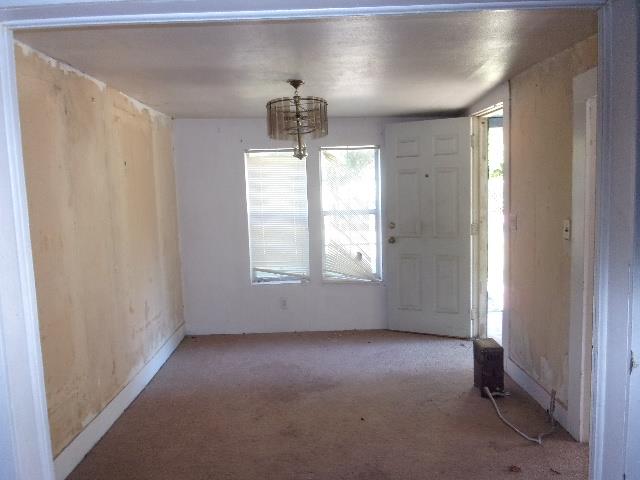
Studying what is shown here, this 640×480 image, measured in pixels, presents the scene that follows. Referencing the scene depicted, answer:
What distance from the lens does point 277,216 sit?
15.4 feet

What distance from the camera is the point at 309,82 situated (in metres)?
3.07

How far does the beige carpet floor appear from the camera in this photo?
2377 millimetres

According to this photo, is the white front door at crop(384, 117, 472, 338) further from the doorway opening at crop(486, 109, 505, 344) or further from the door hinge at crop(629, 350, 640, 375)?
the door hinge at crop(629, 350, 640, 375)

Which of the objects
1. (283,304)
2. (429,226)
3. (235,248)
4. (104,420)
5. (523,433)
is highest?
(429,226)

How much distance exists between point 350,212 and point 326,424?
93.7 inches

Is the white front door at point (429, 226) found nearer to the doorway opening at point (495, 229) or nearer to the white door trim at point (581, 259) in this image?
the doorway opening at point (495, 229)

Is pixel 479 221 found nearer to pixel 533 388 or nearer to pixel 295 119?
pixel 533 388

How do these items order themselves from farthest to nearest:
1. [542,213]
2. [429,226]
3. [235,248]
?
1. [235,248]
2. [429,226]
3. [542,213]

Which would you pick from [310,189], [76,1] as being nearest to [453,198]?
[310,189]

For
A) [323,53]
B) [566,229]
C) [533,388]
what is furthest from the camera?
[533,388]

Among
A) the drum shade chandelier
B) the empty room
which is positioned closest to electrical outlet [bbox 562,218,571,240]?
the empty room

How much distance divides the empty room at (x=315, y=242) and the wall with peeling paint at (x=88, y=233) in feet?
0.06

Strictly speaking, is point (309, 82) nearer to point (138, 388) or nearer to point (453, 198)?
point (453, 198)

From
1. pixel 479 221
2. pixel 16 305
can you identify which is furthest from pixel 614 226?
pixel 479 221
